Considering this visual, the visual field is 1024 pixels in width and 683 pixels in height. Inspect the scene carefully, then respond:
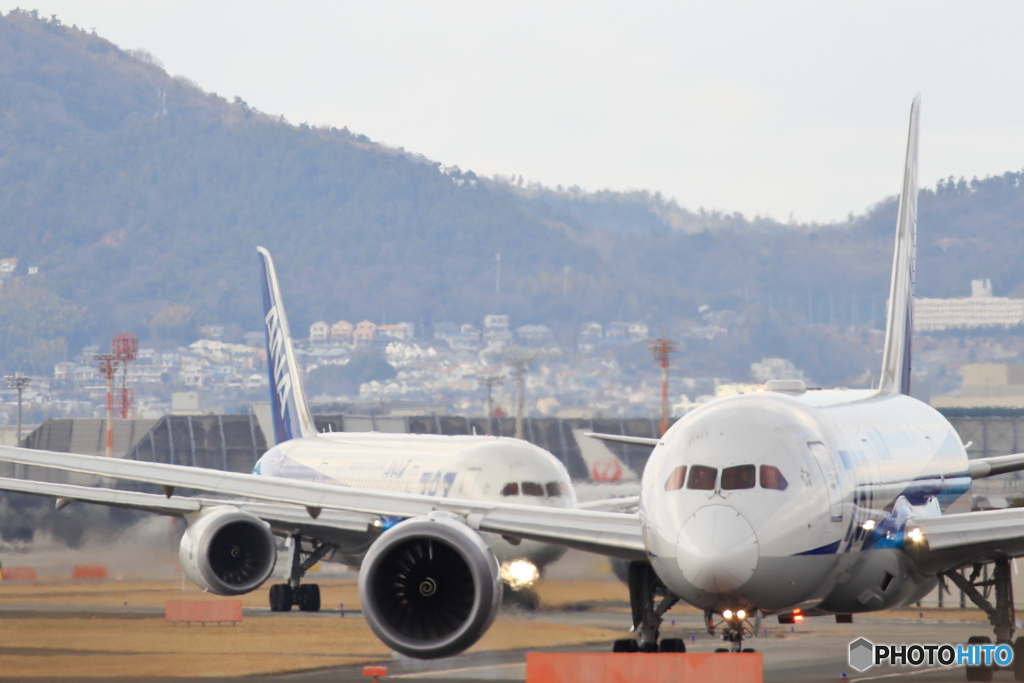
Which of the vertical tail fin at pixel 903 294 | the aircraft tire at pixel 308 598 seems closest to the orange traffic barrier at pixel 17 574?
the aircraft tire at pixel 308 598

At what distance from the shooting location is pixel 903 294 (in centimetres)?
2436

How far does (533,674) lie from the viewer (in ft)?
49.1

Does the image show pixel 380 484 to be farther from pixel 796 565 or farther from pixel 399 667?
pixel 796 565

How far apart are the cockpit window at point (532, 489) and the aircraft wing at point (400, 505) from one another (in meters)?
7.38

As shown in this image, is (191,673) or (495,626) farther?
(495,626)

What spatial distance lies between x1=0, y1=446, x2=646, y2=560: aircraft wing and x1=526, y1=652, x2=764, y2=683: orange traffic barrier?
3.82 ft

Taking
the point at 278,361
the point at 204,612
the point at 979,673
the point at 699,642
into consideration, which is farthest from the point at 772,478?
the point at 278,361

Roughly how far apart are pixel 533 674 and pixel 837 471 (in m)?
3.60

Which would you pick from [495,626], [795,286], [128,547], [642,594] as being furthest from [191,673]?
[795,286]

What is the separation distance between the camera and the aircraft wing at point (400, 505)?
15.6 metres

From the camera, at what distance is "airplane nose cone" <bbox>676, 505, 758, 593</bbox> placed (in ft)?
43.3

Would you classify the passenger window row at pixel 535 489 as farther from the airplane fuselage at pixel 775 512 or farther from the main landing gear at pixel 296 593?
the airplane fuselage at pixel 775 512

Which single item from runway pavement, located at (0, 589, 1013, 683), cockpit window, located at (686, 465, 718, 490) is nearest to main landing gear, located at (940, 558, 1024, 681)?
runway pavement, located at (0, 589, 1013, 683)

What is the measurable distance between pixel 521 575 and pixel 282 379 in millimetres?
17365
